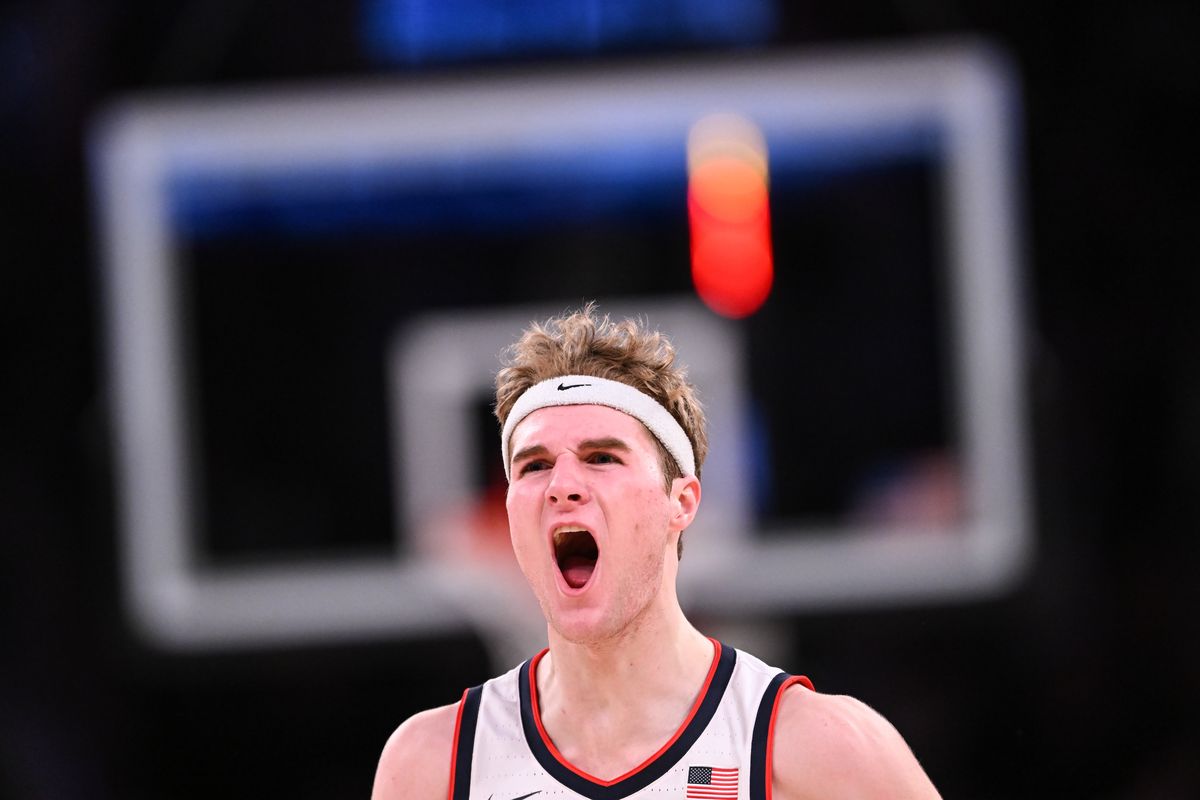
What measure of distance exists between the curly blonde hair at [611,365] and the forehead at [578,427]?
0.06m

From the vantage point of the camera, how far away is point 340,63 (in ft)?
31.4

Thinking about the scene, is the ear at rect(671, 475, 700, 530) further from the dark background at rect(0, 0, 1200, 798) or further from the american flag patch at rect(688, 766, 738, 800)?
the dark background at rect(0, 0, 1200, 798)

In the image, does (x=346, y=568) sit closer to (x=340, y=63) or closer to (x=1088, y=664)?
(x=340, y=63)

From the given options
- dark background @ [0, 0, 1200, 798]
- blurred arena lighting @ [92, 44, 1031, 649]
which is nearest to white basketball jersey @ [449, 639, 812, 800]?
blurred arena lighting @ [92, 44, 1031, 649]

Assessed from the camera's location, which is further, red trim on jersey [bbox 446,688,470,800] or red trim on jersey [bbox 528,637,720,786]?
red trim on jersey [bbox 446,688,470,800]

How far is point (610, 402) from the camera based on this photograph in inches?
126

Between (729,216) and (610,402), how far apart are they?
A: 241 inches

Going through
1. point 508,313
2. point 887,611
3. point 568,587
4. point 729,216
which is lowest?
point 887,611

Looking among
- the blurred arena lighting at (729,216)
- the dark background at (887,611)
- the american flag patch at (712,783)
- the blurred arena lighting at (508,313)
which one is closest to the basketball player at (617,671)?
the american flag patch at (712,783)

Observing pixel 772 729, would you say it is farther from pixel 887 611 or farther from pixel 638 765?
pixel 887 611

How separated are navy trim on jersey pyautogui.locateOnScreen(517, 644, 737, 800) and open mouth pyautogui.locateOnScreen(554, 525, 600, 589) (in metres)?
0.30

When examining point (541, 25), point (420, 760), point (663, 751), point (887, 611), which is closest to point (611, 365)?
point (663, 751)

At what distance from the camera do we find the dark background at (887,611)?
9.52 m

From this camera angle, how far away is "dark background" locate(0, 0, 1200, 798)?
9523 millimetres
